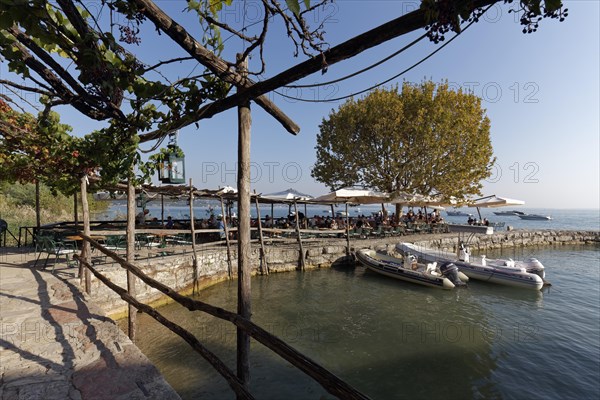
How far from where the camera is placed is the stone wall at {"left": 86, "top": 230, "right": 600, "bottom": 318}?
25.5 ft

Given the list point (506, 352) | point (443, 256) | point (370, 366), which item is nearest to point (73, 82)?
point (370, 366)

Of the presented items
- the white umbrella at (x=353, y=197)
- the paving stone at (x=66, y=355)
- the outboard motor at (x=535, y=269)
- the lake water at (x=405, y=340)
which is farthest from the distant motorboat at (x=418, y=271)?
the paving stone at (x=66, y=355)

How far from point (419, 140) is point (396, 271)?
995cm

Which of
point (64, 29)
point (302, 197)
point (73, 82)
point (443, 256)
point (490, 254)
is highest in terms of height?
point (64, 29)

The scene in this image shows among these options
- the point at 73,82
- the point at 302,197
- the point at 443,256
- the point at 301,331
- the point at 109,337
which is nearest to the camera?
the point at 73,82

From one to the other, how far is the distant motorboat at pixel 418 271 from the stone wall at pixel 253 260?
2.60 m

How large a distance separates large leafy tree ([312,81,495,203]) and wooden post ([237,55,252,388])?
16.6 metres

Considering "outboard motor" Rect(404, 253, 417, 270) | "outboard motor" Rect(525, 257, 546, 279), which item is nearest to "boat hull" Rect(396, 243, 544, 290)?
"outboard motor" Rect(525, 257, 546, 279)

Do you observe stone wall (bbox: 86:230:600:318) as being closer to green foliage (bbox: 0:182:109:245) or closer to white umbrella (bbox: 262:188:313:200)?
white umbrella (bbox: 262:188:313:200)

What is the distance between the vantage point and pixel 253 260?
1295 cm

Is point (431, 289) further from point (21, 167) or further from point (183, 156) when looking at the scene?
point (21, 167)

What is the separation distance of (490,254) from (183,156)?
2408 cm

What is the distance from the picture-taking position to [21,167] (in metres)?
7.90

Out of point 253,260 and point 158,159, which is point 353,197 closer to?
point 253,260
